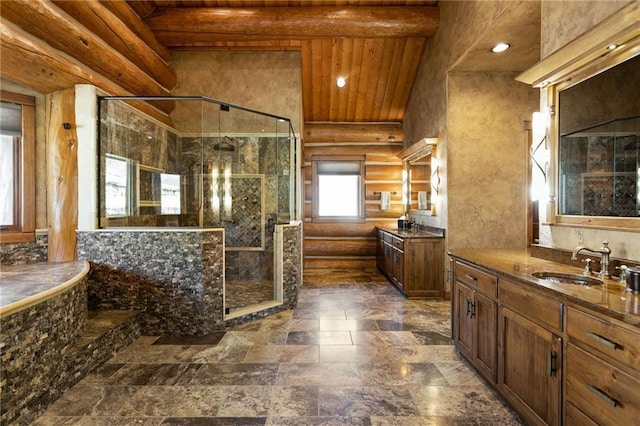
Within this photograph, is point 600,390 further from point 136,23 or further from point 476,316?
point 136,23

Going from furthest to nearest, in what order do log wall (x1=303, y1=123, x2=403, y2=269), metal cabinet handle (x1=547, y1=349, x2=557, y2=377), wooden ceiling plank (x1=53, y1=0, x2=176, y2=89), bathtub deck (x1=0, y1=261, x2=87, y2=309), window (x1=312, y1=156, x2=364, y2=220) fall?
1. window (x1=312, y1=156, x2=364, y2=220)
2. log wall (x1=303, y1=123, x2=403, y2=269)
3. wooden ceiling plank (x1=53, y1=0, x2=176, y2=89)
4. bathtub deck (x1=0, y1=261, x2=87, y2=309)
5. metal cabinet handle (x1=547, y1=349, x2=557, y2=377)

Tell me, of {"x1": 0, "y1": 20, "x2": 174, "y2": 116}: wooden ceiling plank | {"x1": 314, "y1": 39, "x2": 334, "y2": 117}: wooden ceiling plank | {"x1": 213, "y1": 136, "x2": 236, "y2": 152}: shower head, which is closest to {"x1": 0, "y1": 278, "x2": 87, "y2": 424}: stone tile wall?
{"x1": 0, "y1": 20, "x2": 174, "y2": 116}: wooden ceiling plank

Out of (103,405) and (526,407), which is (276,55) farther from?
(526,407)

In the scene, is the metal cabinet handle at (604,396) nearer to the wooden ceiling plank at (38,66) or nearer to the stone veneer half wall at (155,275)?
the stone veneer half wall at (155,275)

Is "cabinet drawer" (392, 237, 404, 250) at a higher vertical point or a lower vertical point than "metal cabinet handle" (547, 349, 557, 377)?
higher

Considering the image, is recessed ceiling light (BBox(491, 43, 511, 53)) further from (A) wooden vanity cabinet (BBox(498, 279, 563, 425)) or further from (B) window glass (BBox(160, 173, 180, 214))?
(B) window glass (BBox(160, 173, 180, 214))

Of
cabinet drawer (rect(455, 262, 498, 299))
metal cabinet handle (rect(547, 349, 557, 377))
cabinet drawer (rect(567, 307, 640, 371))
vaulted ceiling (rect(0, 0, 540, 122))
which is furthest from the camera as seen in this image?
vaulted ceiling (rect(0, 0, 540, 122))

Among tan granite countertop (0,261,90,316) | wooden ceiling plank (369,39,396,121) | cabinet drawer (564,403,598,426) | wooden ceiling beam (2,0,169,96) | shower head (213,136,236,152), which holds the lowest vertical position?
cabinet drawer (564,403,598,426)

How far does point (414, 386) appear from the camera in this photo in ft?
8.02

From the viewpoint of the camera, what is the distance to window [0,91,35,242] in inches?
124

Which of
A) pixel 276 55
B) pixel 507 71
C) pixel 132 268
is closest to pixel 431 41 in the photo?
pixel 507 71

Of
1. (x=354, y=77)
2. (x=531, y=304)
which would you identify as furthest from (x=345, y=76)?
(x=531, y=304)

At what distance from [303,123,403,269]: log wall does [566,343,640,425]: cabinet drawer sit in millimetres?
5426

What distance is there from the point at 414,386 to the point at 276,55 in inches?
197
